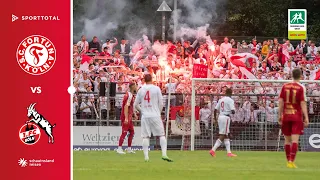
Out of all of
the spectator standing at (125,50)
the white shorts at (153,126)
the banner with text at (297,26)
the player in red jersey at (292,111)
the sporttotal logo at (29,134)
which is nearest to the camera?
the sporttotal logo at (29,134)

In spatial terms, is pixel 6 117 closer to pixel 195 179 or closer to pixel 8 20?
pixel 8 20

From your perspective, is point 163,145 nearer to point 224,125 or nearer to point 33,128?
point 224,125

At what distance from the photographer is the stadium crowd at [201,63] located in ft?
96.0

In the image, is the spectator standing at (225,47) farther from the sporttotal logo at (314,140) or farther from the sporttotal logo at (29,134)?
the sporttotal logo at (29,134)

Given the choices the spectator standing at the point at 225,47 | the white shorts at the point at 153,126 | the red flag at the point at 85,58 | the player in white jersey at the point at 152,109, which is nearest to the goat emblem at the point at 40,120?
the player in white jersey at the point at 152,109

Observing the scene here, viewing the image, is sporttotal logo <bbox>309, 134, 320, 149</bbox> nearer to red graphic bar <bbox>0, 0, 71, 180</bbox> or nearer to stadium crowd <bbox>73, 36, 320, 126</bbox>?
stadium crowd <bbox>73, 36, 320, 126</bbox>

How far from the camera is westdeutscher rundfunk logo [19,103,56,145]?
197 inches

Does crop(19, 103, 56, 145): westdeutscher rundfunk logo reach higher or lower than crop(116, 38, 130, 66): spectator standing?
lower

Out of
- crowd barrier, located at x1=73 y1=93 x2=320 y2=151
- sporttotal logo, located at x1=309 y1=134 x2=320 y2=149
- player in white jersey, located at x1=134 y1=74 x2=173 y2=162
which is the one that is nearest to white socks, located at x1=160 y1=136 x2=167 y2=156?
player in white jersey, located at x1=134 y1=74 x2=173 y2=162

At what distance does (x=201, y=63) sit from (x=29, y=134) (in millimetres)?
26498

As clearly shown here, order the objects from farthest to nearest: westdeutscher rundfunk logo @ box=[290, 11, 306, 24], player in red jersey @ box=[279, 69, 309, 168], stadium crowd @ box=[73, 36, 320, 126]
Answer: westdeutscher rundfunk logo @ box=[290, 11, 306, 24], stadium crowd @ box=[73, 36, 320, 126], player in red jersey @ box=[279, 69, 309, 168]

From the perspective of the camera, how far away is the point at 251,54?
3309cm

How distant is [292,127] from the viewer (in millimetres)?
16688

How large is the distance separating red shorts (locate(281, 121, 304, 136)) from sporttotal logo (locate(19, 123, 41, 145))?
39.4ft
